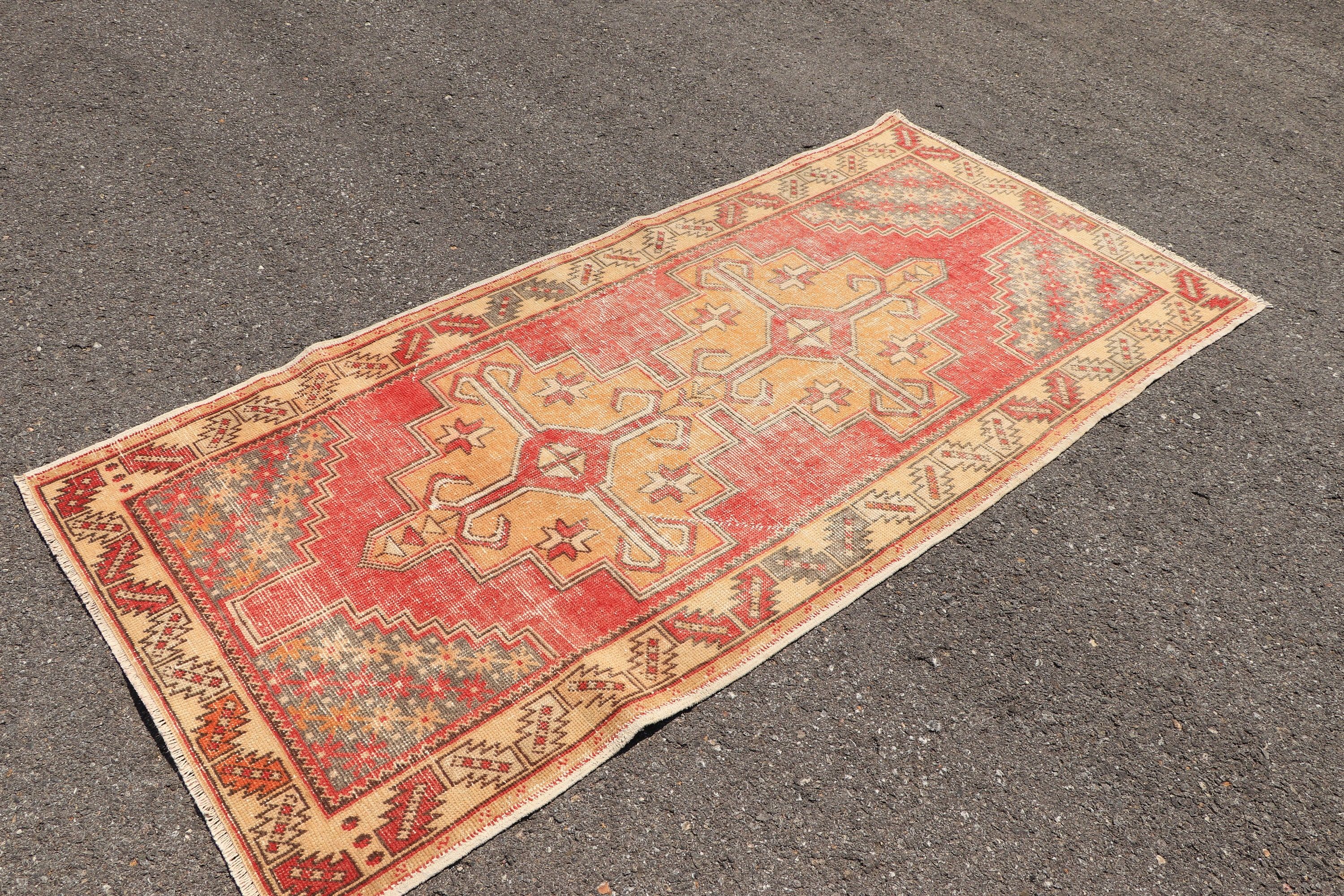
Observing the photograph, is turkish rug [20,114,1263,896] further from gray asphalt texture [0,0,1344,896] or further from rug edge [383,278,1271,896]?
gray asphalt texture [0,0,1344,896]

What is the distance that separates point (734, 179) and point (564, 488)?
2213mm

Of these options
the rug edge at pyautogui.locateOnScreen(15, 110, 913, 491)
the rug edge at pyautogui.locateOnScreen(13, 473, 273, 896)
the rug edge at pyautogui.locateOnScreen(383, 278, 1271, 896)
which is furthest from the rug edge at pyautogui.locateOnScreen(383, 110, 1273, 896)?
the rug edge at pyautogui.locateOnScreen(13, 473, 273, 896)

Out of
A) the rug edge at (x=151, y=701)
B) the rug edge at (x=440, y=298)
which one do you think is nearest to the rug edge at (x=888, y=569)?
the rug edge at (x=440, y=298)

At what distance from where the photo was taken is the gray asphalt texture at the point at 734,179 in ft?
8.98

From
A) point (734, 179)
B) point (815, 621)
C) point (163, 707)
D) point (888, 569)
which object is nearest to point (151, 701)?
point (163, 707)

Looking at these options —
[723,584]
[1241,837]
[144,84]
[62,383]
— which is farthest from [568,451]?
[144,84]

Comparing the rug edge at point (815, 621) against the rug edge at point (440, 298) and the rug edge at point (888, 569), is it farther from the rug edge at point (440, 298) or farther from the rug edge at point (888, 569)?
the rug edge at point (440, 298)

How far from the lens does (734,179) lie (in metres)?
5.07

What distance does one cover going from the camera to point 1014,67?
5.88 metres

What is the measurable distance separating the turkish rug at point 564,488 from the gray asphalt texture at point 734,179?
133 millimetres

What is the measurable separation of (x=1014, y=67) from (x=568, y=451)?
12.8 feet

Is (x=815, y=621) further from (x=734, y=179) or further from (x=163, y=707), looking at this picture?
(x=734, y=179)

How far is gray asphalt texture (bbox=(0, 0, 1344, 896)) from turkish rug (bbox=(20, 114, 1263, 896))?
0.13 metres

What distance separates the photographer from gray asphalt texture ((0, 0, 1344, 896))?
274 cm
